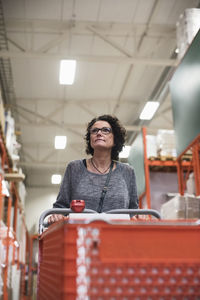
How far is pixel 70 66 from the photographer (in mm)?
8688

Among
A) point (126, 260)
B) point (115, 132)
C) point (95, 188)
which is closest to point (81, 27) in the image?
point (115, 132)

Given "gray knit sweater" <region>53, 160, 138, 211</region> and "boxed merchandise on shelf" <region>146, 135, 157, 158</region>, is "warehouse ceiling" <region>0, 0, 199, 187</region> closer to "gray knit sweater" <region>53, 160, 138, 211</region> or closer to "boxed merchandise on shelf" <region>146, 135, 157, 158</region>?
"boxed merchandise on shelf" <region>146, 135, 157, 158</region>

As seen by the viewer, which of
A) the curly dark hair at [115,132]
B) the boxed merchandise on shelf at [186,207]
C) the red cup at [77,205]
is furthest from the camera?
the boxed merchandise on shelf at [186,207]

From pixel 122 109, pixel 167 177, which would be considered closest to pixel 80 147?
pixel 122 109

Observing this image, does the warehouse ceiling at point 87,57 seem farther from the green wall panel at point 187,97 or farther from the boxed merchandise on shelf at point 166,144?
the green wall panel at point 187,97

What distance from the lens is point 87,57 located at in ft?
28.6

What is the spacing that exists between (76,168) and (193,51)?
370 centimetres

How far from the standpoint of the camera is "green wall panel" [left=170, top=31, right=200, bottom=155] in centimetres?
561

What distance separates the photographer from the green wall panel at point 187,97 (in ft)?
18.4

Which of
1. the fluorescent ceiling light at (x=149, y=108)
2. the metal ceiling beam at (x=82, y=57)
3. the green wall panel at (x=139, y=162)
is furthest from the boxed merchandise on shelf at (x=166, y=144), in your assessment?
the fluorescent ceiling light at (x=149, y=108)

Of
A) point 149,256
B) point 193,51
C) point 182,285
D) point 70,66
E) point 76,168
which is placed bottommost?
point 182,285

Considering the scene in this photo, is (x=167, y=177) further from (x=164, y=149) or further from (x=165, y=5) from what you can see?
(x=165, y=5)

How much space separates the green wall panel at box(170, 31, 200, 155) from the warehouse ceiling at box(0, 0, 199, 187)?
2591 mm

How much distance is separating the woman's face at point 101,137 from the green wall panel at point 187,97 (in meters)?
2.78
